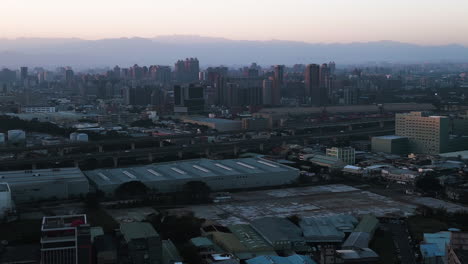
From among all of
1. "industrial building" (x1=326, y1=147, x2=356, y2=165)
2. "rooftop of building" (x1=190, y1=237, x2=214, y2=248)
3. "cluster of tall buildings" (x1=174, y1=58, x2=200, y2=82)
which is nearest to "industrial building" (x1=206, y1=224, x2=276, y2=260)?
"rooftop of building" (x1=190, y1=237, x2=214, y2=248)

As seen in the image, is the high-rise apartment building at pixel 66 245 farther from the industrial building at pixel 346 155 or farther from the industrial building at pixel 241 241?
the industrial building at pixel 346 155

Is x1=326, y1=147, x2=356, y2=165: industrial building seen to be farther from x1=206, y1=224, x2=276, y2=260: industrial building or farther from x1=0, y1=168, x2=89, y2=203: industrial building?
x1=206, y1=224, x2=276, y2=260: industrial building

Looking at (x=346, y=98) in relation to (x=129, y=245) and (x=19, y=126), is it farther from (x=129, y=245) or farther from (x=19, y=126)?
(x=129, y=245)

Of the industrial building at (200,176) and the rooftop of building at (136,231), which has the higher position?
the rooftop of building at (136,231)

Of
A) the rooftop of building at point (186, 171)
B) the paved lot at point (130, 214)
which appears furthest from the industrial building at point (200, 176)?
the paved lot at point (130, 214)

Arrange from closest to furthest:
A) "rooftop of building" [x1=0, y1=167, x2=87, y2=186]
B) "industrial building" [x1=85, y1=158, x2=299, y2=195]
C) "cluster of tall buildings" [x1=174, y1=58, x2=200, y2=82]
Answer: "rooftop of building" [x1=0, y1=167, x2=87, y2=186]
"industrial building" [x1=85, y1=158, x2=299, y2=195]
"cluster of tall buildings" [x1=174, y1=58, x2=200, y2=82]
